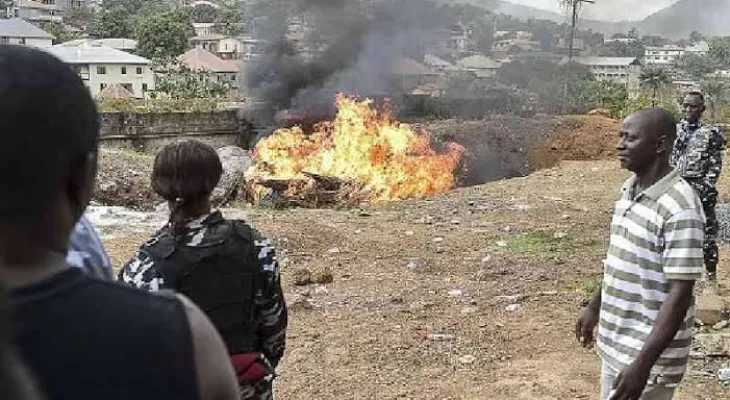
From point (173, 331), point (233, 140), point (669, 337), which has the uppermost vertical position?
point (173, 331)

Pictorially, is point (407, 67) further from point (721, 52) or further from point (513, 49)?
point (721, 52)

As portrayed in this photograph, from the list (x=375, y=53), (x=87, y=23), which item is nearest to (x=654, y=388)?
(x=375, y=53)

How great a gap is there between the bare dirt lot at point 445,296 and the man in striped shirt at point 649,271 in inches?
78.2

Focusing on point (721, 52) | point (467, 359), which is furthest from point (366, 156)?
point (721, 52)

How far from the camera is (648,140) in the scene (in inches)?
117

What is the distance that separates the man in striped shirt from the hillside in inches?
3469

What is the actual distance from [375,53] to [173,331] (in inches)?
846

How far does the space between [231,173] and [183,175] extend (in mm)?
14304

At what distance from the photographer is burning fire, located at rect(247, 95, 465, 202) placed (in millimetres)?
15531

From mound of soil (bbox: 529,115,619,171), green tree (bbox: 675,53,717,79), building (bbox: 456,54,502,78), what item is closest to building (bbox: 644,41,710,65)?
green tree (bbox: 675,53,717,79)

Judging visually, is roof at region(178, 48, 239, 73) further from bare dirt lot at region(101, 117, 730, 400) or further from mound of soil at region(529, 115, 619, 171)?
bare dirt lot at region(101, 117, 730, 400)

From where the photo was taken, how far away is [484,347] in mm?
5891

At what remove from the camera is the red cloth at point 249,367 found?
99.4 inches

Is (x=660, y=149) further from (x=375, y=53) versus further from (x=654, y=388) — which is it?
(x=375, y=53)
